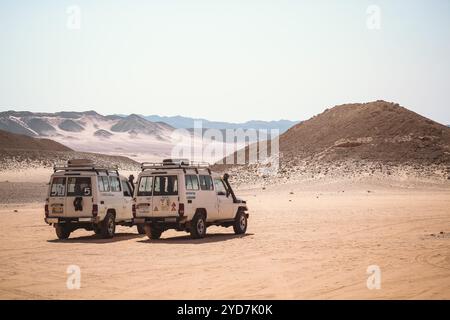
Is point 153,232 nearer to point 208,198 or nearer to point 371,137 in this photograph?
point 208,198

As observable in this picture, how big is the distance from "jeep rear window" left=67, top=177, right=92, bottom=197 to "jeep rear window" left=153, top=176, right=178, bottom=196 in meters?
2.26

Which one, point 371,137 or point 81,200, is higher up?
point 371,137

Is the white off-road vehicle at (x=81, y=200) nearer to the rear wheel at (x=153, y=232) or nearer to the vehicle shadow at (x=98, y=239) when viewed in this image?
the vehicle shadow at (x=98, y=239)

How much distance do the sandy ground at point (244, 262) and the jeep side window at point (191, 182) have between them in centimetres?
168

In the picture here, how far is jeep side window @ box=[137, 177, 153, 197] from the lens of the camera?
23.9 meters

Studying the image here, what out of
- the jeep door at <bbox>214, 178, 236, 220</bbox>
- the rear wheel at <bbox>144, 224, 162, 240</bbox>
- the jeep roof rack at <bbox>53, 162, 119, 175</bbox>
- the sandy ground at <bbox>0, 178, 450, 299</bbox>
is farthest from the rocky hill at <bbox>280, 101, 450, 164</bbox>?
the jeep roof rack at <bbox>53, 162, 119, 175</bbox>

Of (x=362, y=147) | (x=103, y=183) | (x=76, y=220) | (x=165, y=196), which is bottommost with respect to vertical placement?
(x=76, y=220)

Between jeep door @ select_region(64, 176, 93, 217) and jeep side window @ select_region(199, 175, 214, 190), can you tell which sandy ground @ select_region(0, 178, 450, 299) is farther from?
jeep side window @ select_region(199, 175, 214, 190)

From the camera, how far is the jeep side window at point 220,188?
2531 cm

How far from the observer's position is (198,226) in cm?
2414

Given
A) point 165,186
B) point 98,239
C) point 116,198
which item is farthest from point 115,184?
point 165,186

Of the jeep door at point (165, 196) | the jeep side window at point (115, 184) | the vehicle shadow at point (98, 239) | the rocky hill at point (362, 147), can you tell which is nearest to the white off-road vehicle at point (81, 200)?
the jeep side window at point (115, 184)

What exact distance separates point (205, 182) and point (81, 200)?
3.93m
